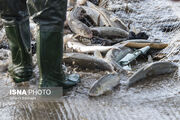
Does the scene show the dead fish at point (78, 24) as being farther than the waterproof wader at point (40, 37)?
Yes

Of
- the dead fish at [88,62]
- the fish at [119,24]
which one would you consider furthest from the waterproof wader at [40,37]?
the fish at [119,24]

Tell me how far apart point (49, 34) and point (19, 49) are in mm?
678

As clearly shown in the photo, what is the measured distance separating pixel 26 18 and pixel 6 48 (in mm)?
2026

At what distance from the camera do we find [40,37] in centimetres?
334

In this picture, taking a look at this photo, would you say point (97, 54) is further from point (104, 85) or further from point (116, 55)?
point (104, 85)

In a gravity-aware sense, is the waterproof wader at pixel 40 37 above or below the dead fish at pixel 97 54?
above

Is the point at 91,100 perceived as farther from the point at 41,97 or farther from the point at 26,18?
the point at 26,18

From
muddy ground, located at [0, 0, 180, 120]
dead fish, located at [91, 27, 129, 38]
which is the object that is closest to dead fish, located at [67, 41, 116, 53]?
dead fish, located at [91, 27, 129, 38]

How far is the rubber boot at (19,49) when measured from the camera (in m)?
3.76

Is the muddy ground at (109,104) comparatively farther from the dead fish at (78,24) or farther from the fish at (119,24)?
the fish at (119,24)

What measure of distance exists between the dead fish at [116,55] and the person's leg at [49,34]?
1.22 meters

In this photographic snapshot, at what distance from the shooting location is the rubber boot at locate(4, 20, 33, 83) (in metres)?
3.76

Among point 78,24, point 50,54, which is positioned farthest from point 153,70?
point 78,24

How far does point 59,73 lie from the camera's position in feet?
11.8
